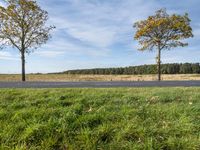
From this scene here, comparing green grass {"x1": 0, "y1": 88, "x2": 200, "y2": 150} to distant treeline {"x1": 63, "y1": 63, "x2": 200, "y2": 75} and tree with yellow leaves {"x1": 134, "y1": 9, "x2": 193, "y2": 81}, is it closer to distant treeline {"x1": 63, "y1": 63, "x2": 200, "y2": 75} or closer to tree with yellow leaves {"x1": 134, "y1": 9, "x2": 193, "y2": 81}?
tree with yellow leaves {"x1": 134, "y1": 9, "x2": 193, "y2": 81}

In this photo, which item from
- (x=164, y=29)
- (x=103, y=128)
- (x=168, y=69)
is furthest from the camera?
(x=168, y=69)

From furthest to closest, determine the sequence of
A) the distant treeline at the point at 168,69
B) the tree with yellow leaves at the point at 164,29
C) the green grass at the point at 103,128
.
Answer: the distant treeline at the point at 168,69 < the tree with yellow leaves at the point at 164,29 < the green grass at the point at 103,128

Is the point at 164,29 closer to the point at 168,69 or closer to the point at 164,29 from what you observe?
the point at 164,29

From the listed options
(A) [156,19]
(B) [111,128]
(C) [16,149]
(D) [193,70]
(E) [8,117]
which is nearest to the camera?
(C) [16,149]

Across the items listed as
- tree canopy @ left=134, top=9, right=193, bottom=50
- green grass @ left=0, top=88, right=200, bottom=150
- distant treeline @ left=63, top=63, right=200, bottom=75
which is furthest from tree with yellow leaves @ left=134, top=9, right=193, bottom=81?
distant treeline @ left=63, top=63, right=200, bottom=75

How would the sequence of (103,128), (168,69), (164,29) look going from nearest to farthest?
(103,128) < (164,29) < (168,69)

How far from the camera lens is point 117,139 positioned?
16.3 ft

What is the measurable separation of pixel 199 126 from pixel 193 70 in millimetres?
92222

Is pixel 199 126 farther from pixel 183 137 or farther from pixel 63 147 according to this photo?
pixel 63 147

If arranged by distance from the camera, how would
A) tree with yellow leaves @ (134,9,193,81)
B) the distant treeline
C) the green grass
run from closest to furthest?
the green grass → tree with yellow leaves @ (134,9,193,81) → the distant treeline

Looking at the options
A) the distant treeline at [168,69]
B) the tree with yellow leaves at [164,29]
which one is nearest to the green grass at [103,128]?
the tree with yellow leaves at [164,29]

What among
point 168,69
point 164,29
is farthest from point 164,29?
point 168,69

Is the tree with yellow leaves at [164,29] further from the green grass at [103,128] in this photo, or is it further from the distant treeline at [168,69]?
the distant treeline at [168,69]

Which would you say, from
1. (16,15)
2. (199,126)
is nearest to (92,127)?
(199,126)
